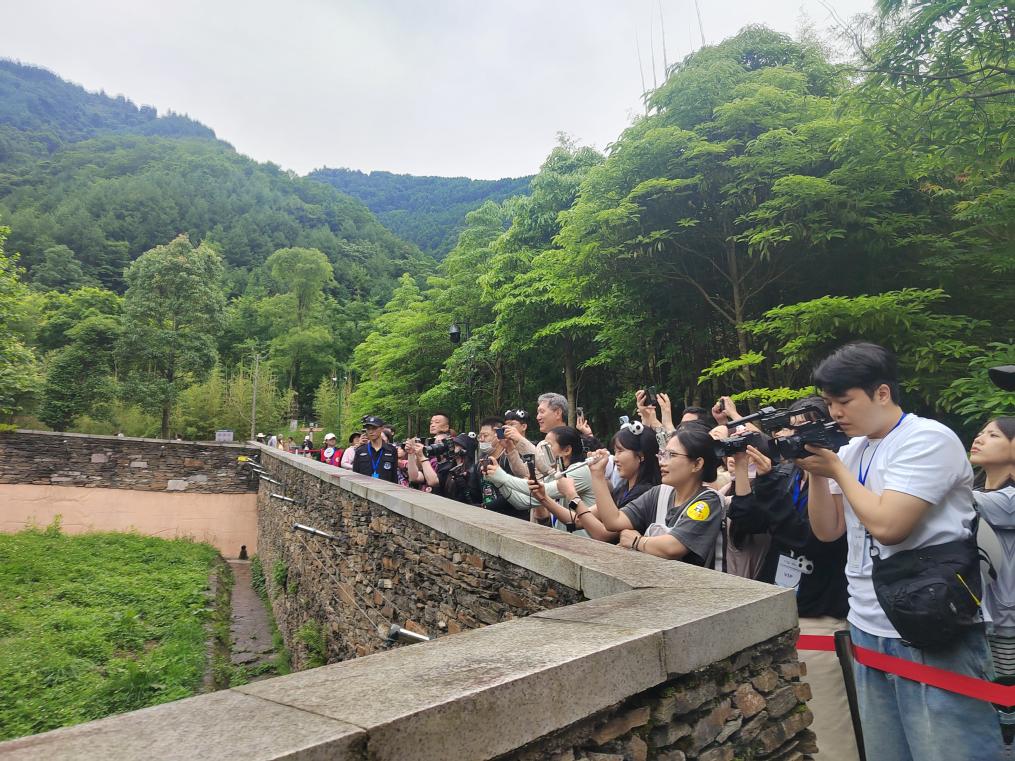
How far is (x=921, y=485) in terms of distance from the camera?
186cm

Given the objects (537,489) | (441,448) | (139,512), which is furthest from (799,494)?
(139,512)

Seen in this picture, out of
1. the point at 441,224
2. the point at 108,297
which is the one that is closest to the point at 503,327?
the point at 108,297

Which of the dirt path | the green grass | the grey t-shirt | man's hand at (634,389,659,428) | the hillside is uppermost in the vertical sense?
the hillside

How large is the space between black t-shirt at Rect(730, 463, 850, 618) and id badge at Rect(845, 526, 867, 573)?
0.45m

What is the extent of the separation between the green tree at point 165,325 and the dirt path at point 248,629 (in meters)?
14.1

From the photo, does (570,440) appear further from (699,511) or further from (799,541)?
(799,541)

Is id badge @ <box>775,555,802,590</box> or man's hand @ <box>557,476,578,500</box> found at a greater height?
man's hand @ <box>557,476,578,500</box>

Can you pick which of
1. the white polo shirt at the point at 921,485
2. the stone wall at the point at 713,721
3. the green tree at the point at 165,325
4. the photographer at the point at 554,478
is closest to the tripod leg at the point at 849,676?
the stone wall at the point at 713,721

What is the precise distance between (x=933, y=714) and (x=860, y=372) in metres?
1.13

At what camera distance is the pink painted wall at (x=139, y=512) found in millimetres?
16734

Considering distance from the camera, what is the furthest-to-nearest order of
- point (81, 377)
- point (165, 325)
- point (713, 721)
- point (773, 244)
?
point (81, 377)
point (165, 325)
point (773, 244)
point (713, 721)

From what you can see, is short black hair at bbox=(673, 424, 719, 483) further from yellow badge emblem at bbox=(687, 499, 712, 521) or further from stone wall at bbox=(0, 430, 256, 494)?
stone wall at bbox=(0, 430, 256, 494)

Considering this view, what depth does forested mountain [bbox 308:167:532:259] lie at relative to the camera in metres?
99.2

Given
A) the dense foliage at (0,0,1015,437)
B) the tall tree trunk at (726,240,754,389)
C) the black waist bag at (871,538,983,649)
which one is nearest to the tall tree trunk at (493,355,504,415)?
the dense foliage at (0,0,1015,437)
